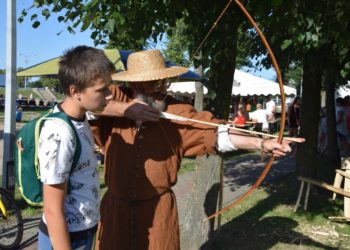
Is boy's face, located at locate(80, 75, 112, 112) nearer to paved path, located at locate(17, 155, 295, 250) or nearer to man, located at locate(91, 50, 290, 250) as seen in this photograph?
man, located at locate(91, 50, 290, 250)

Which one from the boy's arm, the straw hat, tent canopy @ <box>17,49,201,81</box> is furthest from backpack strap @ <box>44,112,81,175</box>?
tent canopy @ <box>17,49,201,81</box>

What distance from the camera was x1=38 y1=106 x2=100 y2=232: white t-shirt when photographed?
1.88 meters

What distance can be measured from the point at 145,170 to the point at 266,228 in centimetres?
350

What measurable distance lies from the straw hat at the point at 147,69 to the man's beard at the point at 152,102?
13cm

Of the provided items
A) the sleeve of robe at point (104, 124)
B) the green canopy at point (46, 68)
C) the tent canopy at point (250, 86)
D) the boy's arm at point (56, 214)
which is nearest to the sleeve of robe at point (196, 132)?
the sleeve of robe at point (104, 124)

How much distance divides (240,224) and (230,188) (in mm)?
2626

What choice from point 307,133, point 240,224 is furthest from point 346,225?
point 307,133

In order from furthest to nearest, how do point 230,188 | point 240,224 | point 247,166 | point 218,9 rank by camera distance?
1. point 247,166
2. point 230,188
3. point 240,224
4. point 218,9

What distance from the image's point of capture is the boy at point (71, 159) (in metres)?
1.89

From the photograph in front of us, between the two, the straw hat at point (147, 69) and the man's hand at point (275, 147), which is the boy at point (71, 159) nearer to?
the straw hat at point (147, 69)

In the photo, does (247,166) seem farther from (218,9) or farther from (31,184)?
(31,184)

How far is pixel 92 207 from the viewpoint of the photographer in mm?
2119

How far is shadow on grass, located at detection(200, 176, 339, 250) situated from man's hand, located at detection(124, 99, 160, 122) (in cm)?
258

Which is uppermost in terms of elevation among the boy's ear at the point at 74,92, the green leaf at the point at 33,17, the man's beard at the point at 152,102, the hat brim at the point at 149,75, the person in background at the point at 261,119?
the green leaf at the point at 33,17
